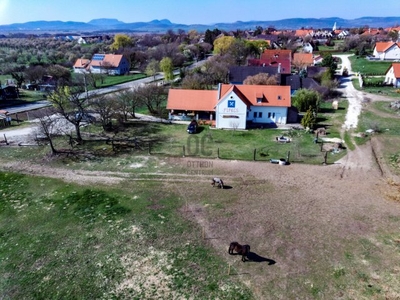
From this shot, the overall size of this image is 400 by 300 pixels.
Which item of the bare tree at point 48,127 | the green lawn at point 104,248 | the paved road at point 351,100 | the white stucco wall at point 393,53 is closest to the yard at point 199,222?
the green lawn at point 104,248

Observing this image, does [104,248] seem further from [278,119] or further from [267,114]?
[278,119]

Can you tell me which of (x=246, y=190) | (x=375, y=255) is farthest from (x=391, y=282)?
(x=246, y=190)

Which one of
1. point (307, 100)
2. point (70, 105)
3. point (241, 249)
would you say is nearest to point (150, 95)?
point (70, 105)

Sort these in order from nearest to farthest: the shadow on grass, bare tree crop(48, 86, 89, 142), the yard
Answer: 1. the yard
2. the shadow on grass
3. bare tree crop(48, 86, 89, 142)

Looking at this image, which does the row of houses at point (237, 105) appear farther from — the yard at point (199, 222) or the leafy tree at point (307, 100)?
the yard at point (199, 222)

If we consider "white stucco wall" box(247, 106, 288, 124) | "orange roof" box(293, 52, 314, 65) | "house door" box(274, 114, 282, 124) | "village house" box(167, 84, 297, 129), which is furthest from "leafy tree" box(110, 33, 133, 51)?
"house door" box(274, 114, 282, 124)

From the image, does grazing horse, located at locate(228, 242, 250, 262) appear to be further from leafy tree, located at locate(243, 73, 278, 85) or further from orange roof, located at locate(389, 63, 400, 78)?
orange roof, located at locate(389, 63, 400, 78)

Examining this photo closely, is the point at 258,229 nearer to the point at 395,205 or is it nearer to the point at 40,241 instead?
the point at 395,205

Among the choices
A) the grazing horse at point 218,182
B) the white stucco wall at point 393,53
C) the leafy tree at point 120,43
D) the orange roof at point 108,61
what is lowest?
the grazing horse at point 218,182
